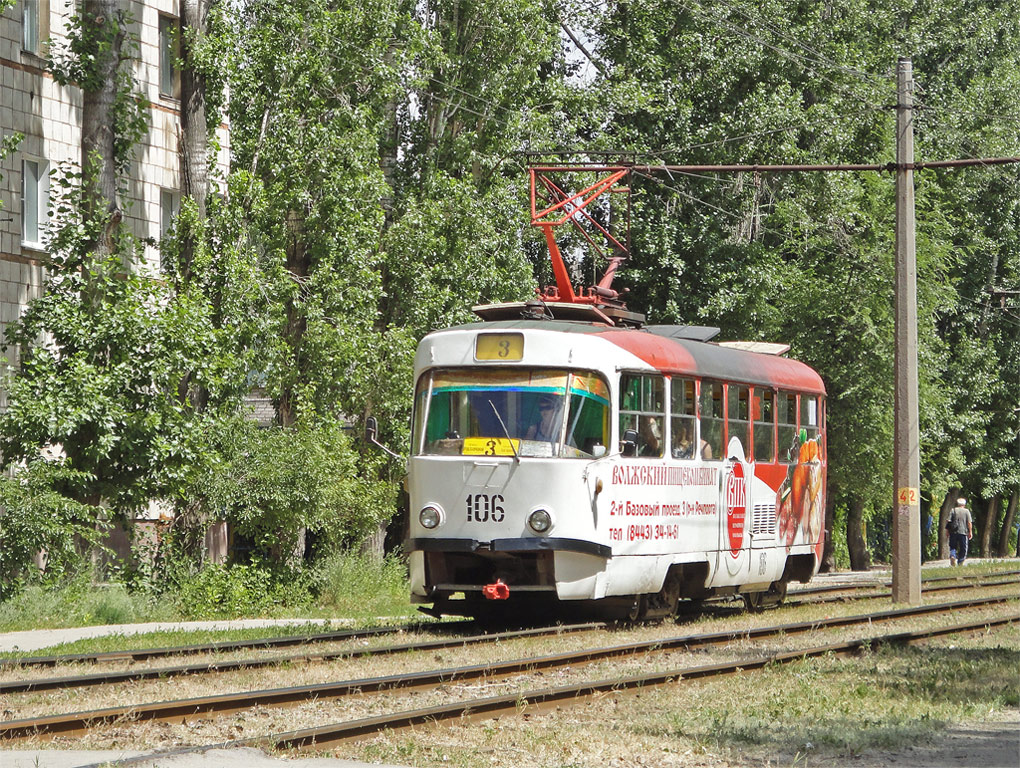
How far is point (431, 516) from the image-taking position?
1691cm

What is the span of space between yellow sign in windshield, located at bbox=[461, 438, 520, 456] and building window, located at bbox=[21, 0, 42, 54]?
12.1 metres

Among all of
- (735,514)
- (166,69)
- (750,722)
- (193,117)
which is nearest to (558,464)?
(735,514)

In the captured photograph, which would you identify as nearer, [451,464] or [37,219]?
[451,464]

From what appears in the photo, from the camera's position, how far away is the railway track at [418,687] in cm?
968

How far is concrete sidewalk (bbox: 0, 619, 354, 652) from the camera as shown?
17297 mm

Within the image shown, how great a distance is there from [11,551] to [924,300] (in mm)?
21501

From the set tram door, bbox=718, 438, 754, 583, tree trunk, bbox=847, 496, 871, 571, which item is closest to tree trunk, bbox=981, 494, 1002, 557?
tree trunk, bbox=847, 496, 871, 571

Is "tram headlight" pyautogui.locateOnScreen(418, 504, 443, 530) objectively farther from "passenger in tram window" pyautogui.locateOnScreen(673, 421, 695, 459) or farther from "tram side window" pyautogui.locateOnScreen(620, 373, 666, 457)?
"passenger in tram window" pyautogui.locateOnScreen(673, 421, 695, 459)

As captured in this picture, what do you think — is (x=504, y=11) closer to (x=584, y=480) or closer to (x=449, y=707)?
(x=584, y=480)

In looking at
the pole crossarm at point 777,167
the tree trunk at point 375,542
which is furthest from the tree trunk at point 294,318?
the pole crossarm at point 777,167

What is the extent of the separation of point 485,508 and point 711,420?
385cm

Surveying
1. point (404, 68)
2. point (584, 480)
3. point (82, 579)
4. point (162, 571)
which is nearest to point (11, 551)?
point (82, 579)

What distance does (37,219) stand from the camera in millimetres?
24969

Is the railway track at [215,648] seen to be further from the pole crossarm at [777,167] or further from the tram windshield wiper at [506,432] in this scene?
the pole crossarm at [777,167]
